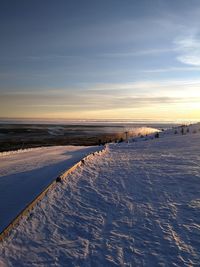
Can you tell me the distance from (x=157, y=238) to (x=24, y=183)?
5810 mm

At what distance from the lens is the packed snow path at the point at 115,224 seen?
6.02m

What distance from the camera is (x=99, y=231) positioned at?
718cm

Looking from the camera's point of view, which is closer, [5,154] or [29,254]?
[29,254]

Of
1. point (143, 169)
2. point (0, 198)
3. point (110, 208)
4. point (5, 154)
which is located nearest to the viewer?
point (110, 208)

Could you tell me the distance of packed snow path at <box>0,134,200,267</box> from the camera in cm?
602

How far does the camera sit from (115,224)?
7520 millimetres

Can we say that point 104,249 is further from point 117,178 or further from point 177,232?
point 117,178

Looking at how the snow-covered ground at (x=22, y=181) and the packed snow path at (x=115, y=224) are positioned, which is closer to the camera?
the packed snow path at (x=115, y=224)

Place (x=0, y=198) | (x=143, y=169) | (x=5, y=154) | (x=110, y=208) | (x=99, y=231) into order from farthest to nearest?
(x=5, y=154) → (x=143, y=169) → (x=0, y=198) → (x=110, y=208) → (x=99, y=231)

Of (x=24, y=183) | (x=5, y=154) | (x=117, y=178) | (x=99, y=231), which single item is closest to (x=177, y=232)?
(x=99, y=231)

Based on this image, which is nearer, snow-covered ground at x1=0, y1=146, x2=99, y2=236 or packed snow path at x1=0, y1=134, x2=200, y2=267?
packed snow path at x1=0, y1=134, x2=200, y2=267

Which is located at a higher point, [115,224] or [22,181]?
[22,181]

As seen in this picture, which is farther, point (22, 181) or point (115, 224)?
point (22, 181)

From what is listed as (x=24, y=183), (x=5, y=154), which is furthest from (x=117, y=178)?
(x=5, y=154)
